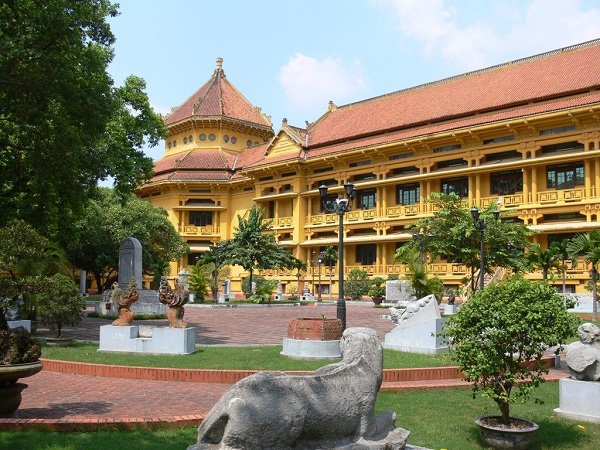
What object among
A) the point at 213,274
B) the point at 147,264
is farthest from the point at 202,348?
the point at 147,264

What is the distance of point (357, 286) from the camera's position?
35.8 m

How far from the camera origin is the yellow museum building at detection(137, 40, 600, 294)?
3114cm

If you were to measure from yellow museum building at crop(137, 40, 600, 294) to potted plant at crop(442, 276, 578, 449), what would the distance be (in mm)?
25812

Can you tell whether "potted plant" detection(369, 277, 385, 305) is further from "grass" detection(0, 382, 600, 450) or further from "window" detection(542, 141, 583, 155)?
"grass" detection(0, 382, 600, 450)

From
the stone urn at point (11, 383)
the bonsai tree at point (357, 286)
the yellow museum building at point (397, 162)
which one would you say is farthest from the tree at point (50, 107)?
the yellow museum building at point (397, 162)

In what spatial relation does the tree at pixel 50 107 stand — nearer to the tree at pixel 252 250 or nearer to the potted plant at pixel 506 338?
the potted plant at pixel 506 338

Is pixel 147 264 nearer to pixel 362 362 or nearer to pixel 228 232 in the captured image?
pixel 228 232

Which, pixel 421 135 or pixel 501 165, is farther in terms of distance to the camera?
pixel 421 135

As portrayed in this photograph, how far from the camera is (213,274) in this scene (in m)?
35.1

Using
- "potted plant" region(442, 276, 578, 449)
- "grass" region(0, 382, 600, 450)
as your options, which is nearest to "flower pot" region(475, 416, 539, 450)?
"potted plant" region(442, 276, 578, 449)

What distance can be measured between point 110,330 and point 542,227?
25329mm

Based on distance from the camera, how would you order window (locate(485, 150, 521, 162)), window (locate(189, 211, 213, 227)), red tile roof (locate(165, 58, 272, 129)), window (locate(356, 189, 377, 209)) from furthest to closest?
1. red tile roof (locate(165, 58, 272, 129))
2. window (locate(189, 211, 213, 227))
3. window (locate(356, 189, 377, 209))
4. window (locate(485, 150, 521, 162))

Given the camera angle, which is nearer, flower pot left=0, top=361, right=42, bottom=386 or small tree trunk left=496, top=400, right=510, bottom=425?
small tree trunk left=496, top=400, right=510, bottom=425

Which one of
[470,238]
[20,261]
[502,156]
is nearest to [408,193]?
[502,156]
